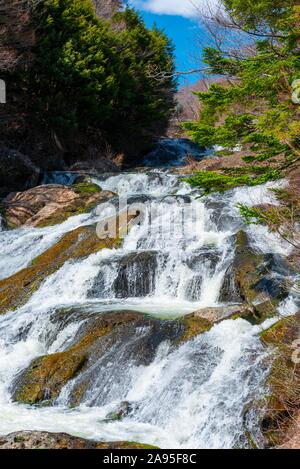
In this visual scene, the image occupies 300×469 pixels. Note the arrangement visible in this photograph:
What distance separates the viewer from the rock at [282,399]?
6098 millimetres

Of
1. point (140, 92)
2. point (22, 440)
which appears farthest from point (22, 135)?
point (22, 440)

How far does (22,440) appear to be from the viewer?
232 inches

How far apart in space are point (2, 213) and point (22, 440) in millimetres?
14104

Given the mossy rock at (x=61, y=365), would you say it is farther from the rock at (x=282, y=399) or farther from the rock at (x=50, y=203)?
the rock at (x=50, y=203)

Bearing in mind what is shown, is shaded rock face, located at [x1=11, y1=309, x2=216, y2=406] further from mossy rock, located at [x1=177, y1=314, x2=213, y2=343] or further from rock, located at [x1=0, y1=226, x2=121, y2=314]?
rock, located at [x1=0, y1=226, x2=121, y2=314]

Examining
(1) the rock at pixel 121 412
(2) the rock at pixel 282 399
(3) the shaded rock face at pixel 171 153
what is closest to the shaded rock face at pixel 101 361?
(1) the rock at pixel 121 412

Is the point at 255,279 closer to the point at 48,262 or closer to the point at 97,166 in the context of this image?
the point at 48,262

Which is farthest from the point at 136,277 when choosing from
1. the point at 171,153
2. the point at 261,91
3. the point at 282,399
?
the point at 171,153

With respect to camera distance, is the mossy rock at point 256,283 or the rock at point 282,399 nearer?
the rock at point 282,399

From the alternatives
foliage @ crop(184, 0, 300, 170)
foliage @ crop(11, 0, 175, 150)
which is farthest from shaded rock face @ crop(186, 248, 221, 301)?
foliage @ crop(11, 0, 175, 150)

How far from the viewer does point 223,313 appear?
29.4ft

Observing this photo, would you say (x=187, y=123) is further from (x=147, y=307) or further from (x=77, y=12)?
(x=77, y=12)

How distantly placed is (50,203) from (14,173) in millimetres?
4112

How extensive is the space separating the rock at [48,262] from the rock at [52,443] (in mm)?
6545
